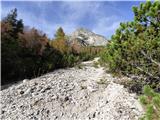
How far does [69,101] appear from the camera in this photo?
12.1m

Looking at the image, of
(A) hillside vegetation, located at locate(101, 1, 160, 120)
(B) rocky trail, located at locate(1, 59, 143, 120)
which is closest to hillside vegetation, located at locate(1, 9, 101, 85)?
(B) rocky trail, located at locate(1, 59, 143, 120)

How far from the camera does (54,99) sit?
12164 mm

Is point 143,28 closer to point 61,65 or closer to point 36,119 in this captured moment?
point 36,119

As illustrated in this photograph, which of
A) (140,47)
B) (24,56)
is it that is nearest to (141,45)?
(140,47)

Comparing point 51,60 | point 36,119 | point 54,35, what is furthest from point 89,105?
point 54,35

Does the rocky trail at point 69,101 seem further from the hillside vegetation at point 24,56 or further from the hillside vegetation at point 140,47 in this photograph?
the hillside vegetation at point 24,56

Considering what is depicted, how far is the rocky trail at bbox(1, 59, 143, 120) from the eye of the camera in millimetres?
→ 10977

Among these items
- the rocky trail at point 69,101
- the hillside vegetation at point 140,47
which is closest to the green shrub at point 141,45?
the hillside vegetation at point 140,47

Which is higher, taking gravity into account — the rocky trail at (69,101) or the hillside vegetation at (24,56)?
the hillside vegetation at (24,56)

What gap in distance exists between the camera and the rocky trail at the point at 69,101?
11.0 metres

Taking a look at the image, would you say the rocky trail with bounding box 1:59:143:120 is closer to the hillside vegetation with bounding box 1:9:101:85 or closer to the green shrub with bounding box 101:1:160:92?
the green shrub with bounding box 101:1:160:92

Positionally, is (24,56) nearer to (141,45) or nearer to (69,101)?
(69,101)

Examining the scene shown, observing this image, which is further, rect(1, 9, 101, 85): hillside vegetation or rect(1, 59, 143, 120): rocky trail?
rect(1, 9, 101, 85): hillside vegetation

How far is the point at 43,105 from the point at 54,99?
0.57 m
